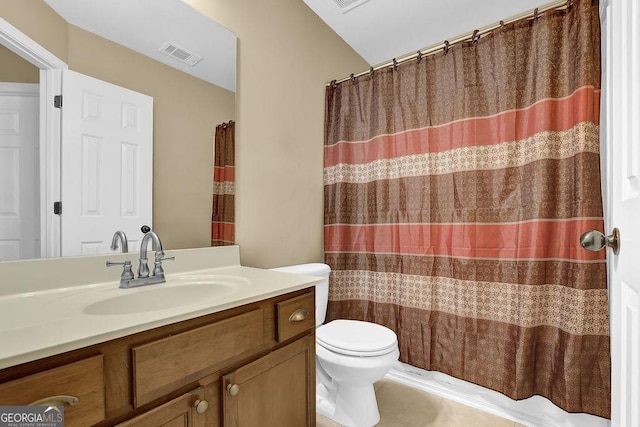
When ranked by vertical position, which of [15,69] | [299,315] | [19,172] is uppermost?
[15,69]

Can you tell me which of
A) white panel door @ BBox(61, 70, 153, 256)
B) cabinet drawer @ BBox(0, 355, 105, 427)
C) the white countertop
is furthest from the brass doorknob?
white panel door @ BBox(61, 70, 153, 256)

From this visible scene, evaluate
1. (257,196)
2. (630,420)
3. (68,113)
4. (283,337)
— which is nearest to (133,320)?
(283,337)

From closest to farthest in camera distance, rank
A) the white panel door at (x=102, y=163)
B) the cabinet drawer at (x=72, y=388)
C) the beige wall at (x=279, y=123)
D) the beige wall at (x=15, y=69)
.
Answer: the cabinet drawer at (x=72, y=388), the beige wall at (x=15, y=69), the white panel door at (x=102, y=163), the beige wall at (x=279, y=123)

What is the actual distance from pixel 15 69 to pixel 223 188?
791 millimetres

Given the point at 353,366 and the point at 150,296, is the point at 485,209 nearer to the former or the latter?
the point at 353,366

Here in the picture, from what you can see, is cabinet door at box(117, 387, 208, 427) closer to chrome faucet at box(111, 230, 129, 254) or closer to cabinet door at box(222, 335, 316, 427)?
cabinet door at box(222, 335, 316, 427)

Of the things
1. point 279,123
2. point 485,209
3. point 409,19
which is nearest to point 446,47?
point 409,19

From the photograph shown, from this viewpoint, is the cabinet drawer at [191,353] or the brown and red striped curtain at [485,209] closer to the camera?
the cabinet drawer at [191,353]

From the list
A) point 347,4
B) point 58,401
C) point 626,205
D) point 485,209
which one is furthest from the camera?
point 347,4

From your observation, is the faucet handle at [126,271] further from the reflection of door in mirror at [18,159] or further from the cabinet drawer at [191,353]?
the cabinet drawer at [191,353]

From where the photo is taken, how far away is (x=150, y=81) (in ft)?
4.05

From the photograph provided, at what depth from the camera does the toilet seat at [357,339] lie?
134 cm

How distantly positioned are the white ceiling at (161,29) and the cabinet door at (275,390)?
4.08 feet

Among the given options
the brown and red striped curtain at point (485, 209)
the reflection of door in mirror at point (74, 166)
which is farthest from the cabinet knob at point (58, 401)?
the brown and red striped curtain at point (485, 209)
